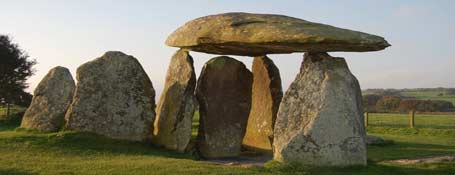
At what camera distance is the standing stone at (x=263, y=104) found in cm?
1836

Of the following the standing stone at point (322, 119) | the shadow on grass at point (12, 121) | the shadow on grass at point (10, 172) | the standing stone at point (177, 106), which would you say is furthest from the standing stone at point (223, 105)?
the shadow on grass at point (12, 121)

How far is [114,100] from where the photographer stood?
16.8 meters

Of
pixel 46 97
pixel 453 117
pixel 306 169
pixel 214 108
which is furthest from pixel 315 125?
pixel 453 117

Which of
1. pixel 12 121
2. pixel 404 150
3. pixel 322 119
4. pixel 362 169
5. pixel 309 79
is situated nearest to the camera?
pixel 362 169

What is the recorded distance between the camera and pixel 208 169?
1229 centimetres

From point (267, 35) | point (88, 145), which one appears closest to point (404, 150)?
point (267, 35)

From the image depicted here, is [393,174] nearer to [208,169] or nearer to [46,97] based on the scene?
[208,169]

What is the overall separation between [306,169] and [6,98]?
83.7 feet

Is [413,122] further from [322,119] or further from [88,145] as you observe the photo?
[88,145]

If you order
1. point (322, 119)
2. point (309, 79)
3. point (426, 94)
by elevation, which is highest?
point (426, 94)

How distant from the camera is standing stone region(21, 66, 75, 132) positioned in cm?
1723

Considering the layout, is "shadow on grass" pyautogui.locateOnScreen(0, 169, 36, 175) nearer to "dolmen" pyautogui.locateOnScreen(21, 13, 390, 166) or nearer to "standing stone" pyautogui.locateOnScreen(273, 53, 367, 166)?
"dolmen" pyautogui.locateOnScreen(21, 13, 390, 166)

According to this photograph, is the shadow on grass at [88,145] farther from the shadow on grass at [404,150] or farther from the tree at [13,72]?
the tree at [13,72]

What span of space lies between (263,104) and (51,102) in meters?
6.97
